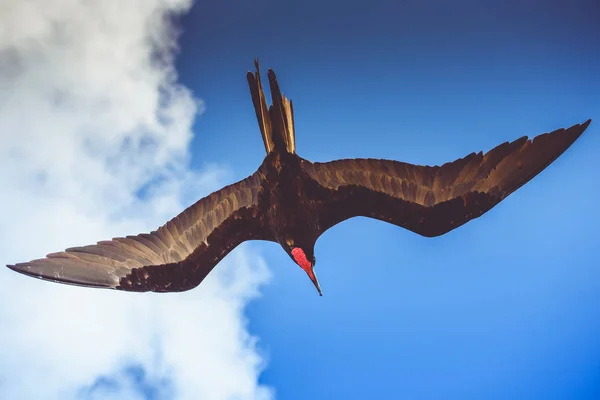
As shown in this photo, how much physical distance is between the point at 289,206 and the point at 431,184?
140 centimetres

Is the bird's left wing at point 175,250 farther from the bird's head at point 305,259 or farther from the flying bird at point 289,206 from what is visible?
the bird's head at point 305,259

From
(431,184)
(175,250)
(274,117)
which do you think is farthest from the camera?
(175,250)

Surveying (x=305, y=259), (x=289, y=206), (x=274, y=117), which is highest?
(x=274, y=117)

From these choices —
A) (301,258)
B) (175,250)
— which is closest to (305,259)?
(301,258)

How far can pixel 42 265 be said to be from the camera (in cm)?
520

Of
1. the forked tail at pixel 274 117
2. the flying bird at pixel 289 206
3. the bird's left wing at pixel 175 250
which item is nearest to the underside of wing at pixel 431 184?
the flying bird at pixel 289 206

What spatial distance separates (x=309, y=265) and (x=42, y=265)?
2445mm

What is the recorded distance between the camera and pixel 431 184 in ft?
18.3

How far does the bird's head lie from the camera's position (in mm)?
5594

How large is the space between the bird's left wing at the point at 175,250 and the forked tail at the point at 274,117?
0.47 meters

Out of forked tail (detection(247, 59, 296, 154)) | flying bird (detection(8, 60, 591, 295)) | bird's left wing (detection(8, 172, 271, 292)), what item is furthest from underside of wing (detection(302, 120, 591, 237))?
bird's left wing (detection(8, 172, 271, 292))

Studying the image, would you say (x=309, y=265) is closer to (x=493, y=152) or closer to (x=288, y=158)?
(x=288, y=158)

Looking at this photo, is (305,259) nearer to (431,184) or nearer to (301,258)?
(301,258)

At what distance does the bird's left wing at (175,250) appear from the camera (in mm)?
5402
